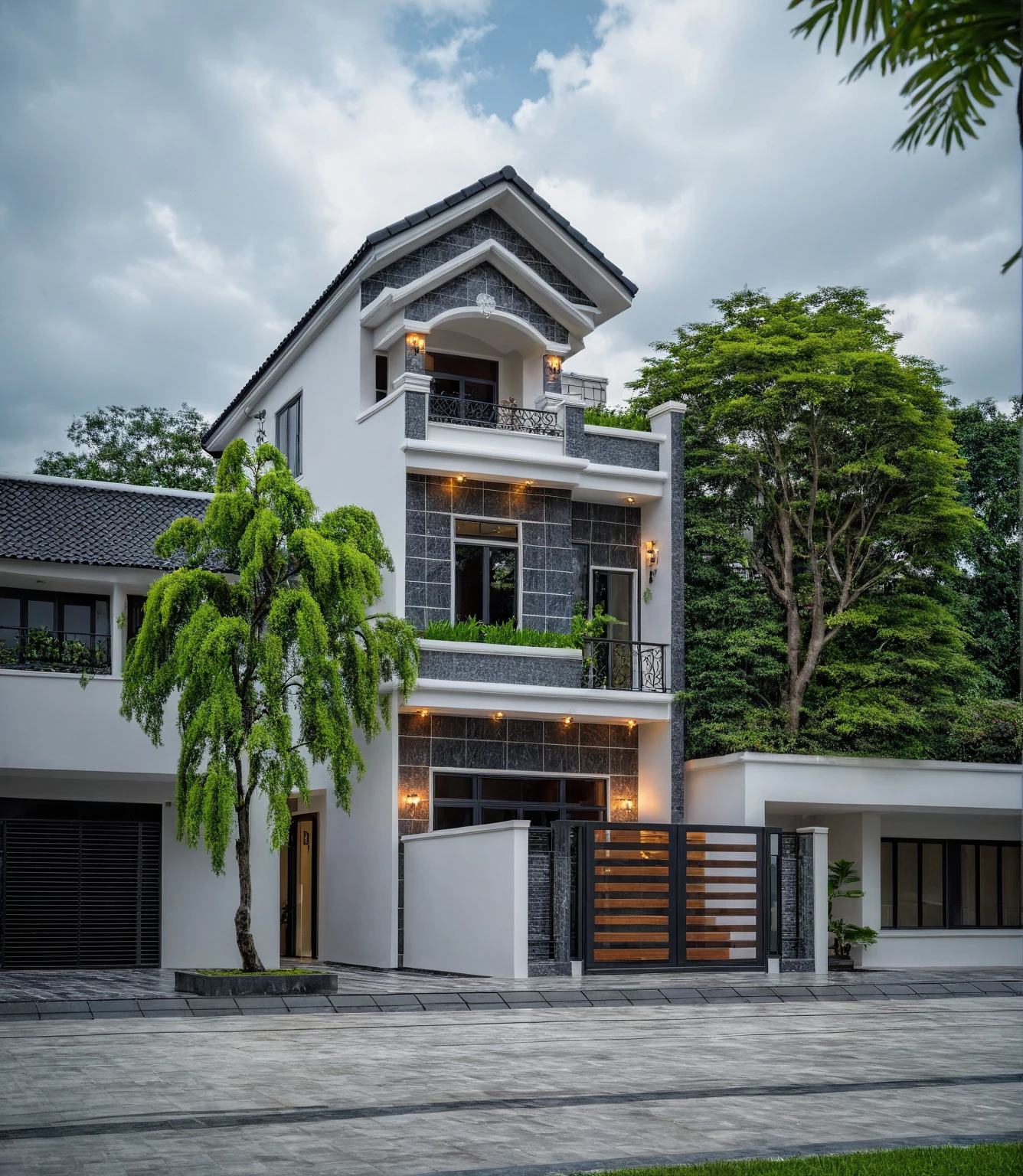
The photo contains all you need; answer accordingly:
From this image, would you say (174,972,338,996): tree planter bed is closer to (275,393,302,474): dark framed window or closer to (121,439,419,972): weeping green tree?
(121,439,419,972): weeping green tree

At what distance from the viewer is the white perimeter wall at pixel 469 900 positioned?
1633 centimetres

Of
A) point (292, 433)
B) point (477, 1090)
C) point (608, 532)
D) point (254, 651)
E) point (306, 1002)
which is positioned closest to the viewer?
point (477, 1090)

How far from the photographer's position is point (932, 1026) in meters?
12.8

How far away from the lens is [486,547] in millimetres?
20359

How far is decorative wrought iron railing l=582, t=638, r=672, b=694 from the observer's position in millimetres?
20875

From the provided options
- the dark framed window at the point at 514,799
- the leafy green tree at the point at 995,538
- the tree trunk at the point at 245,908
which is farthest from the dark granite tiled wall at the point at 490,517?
the leafy green tree at the point at 995,538

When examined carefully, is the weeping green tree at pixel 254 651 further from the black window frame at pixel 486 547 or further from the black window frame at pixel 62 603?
the black window frame at pixel 62 603

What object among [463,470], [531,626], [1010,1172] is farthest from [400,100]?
[1010,1172]

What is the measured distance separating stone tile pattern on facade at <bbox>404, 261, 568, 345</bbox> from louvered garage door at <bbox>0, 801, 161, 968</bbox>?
8.03 m

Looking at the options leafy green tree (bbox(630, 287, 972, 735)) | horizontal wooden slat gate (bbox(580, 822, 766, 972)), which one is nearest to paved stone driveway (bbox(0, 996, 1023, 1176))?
horizontal wooden slat gate (bbox(580, 822, 766, 972))

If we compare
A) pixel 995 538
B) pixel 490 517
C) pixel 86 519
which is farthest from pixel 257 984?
pixel 995 538

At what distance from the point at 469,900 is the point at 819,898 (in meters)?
4.58

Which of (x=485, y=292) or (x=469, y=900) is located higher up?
(x=485, y=292)

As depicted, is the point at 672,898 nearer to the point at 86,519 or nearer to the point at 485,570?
the point at 485,570
